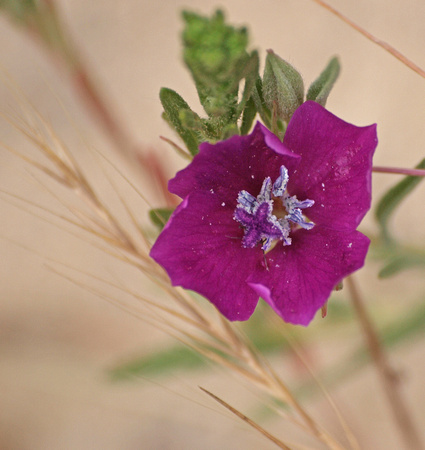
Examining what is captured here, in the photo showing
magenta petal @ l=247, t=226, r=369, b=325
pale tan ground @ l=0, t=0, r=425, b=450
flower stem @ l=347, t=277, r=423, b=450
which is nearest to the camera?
magenta petal @ l=247, t=226, r=369, b=325

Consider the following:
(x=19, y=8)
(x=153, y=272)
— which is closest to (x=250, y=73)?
(x=153, y=272)

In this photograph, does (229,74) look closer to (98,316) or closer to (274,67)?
(274,67)

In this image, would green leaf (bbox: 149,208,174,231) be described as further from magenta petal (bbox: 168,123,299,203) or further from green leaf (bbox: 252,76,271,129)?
green leaf (bbox: 252,76,271,129)

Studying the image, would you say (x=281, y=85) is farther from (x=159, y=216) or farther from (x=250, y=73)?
(x=159, y=216)

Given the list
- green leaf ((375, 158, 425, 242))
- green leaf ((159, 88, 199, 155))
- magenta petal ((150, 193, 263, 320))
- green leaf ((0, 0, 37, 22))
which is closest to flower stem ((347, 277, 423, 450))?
green leaf ((375, 158, 425, 242))

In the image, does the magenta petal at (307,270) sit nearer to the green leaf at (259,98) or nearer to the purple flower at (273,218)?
A: the purple flower at (273,218)

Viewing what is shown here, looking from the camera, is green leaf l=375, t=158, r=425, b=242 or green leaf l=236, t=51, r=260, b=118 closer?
green leaf l=236, t=51, r=260, b=118
